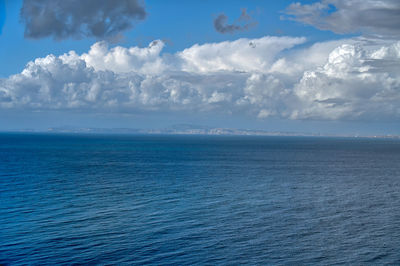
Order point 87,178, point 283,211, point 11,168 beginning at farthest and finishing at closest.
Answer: point 11,168
point 87,178
point 283,211

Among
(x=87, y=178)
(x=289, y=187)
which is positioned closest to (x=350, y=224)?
(x=289, y=187)

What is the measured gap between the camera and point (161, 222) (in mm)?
47688

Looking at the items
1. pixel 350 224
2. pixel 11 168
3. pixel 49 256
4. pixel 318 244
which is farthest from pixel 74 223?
pixel 11 168

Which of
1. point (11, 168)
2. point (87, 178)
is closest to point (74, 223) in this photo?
point (87, 178)

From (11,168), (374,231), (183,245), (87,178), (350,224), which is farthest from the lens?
(11,168)

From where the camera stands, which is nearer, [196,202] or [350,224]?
[350,224]

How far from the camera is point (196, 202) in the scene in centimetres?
6038

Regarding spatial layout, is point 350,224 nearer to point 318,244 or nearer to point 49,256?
point 318,244

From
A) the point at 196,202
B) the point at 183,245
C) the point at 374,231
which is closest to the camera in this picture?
the point at 183,245

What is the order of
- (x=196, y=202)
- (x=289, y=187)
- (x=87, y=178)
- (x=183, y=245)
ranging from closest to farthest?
1. (x=183, y=245)
2. (x=196, y=202)
3. (x=289, y=187)
4. (x=87, y=178)

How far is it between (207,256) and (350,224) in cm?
2258

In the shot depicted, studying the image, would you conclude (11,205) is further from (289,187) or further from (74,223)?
(289,187)

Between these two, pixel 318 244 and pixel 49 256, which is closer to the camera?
pixel 49 256

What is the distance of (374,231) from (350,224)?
3.44 metres
